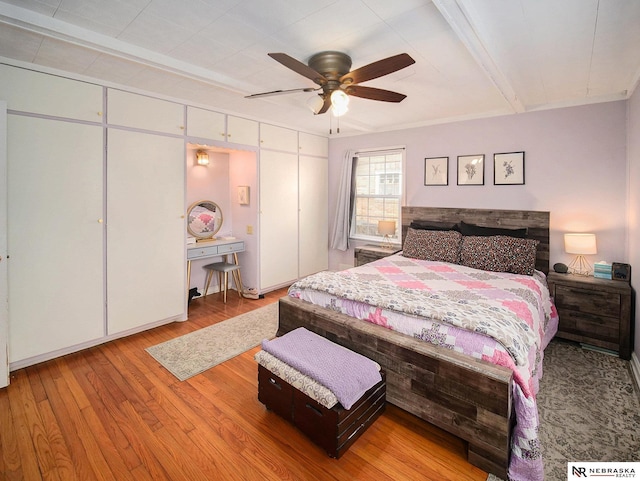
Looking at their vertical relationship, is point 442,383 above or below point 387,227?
below

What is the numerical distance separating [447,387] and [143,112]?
347cm

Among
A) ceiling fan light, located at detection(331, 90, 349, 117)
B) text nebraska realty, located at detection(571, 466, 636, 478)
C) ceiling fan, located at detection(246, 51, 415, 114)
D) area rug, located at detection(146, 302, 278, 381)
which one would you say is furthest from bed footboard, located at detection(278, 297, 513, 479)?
ceiling fan, located at detection(246, 51, 415, 114)

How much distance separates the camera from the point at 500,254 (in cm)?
333

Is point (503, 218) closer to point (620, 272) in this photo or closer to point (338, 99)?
point (620, 272)

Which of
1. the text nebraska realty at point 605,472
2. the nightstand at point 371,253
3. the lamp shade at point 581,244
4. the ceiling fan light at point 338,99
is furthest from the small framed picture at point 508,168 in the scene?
the text nebraska realty at point 605,472

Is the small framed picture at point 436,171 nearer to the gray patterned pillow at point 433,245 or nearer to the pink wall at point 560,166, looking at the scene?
the pink wall at point 560,166

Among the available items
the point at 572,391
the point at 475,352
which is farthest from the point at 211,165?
the point at 572,391

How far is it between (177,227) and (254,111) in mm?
1657

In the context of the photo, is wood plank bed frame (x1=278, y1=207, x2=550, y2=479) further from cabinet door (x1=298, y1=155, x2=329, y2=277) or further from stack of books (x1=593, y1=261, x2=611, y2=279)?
cabinet door (x1=298, y1=155, x2=329, y2=277)

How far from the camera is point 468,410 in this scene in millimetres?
1747

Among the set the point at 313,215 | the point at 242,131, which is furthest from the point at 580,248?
the point at 242,131

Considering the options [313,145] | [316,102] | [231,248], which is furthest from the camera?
[313,145]

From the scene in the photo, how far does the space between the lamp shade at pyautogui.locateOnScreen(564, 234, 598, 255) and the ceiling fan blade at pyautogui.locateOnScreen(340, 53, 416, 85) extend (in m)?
2.56

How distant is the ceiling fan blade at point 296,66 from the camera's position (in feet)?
6.20
